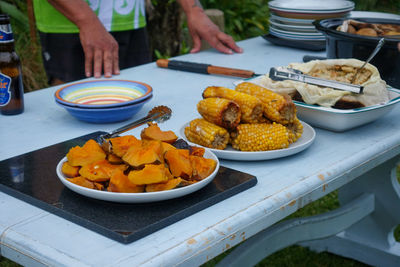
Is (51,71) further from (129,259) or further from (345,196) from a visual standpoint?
(129,259)

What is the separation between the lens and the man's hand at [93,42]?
2.00 metres

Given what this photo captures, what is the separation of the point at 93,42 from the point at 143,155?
115 cm

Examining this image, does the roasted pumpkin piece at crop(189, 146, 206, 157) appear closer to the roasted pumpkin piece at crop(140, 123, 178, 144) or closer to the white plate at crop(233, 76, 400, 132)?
the roasted pumpkin piece at crop(140, 123, 178, 144)

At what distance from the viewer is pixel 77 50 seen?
2.48m

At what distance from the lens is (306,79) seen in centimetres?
148

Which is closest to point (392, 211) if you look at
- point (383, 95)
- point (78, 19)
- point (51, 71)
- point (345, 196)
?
point (345, 196)

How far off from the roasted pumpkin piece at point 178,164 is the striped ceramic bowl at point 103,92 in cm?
58

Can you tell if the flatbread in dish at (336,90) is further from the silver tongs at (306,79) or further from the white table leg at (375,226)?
the white table leg at (375,226)

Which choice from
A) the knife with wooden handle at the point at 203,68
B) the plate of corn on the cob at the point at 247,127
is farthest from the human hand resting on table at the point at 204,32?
the plate of corn on the cob at the point at 247,127

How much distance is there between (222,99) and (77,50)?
142 cm

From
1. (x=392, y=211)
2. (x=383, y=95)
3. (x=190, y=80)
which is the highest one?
(x=383, y=95)

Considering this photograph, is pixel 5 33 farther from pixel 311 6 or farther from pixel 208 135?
pixel 311 6

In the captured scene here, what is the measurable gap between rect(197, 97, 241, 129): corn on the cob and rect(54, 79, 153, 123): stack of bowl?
0.32 meters

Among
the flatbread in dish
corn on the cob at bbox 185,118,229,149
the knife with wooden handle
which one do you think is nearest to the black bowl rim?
the flatbread in dish
